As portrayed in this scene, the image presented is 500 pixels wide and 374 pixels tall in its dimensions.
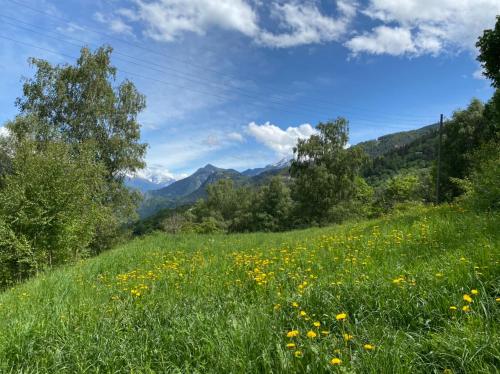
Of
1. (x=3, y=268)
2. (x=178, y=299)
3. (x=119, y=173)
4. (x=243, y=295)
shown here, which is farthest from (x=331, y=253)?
(x=119, y=173)

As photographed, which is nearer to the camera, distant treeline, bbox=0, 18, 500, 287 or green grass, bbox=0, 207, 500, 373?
green grass, bbox=0, 207, 500, 373

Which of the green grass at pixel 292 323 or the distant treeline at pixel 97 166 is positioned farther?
the distant treeline at pixel 97 166

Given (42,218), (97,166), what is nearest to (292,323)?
(42,218)

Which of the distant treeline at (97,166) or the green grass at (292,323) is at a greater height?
the distant treeline at (97,166)

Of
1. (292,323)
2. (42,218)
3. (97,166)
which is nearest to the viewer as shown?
(292,323)

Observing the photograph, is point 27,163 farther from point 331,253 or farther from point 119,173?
point 331,253

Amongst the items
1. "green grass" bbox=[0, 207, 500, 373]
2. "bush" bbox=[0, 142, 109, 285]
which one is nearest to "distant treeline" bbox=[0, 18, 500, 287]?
"bush" bbox=[0, 142, 109, 285]

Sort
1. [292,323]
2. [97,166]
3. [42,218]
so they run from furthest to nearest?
1. [97,166]
2. [42,218]
3. [292,323]

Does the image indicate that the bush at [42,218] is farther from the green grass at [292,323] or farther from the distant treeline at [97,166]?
the green grass at [292,323]

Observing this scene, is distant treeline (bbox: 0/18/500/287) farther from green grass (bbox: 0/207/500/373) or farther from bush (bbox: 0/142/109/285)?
green grass (bbox: 0/207/500/373)

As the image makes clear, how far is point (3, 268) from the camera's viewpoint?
47.9 feet

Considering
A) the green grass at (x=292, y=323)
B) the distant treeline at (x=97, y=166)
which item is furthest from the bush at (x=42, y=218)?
the green grass at (x=292, y=323)

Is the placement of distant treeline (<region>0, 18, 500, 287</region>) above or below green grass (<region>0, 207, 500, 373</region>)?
above

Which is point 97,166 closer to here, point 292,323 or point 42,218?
point 42,218
